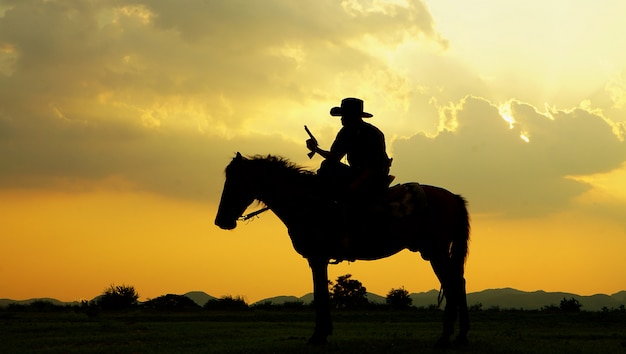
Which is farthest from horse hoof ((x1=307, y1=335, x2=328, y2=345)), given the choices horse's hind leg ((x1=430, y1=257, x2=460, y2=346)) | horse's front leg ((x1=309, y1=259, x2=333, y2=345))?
horse's hind leg ((x1=430, y1=257, x2=460, y2=346))

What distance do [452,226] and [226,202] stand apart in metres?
4.92

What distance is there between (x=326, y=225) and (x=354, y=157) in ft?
4.89

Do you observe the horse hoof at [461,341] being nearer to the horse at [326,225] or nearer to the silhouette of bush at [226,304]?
the horse at [326,225]

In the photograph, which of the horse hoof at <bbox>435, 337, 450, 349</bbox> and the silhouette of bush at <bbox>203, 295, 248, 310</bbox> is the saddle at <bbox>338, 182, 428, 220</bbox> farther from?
the silhouette of bush at <bbox>203, 295, 248, 310</bbox>

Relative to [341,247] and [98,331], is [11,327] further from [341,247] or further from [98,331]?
[341,247]

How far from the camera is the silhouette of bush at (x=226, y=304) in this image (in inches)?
1476

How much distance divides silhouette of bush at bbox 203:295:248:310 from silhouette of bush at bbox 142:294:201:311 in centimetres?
68

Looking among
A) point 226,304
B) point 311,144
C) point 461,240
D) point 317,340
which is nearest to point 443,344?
point 461,240

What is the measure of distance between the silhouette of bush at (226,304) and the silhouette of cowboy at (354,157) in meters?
24.2

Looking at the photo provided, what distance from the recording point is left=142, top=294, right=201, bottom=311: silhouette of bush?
36500 mm

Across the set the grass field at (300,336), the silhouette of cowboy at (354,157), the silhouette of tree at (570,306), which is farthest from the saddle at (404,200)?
the silhouette of tree at (570,306)

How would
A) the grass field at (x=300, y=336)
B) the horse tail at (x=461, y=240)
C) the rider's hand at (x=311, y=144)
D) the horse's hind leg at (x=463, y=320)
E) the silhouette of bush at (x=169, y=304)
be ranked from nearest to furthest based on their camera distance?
the rider's hand at (x=311, y=144)
the grass field at (x=300, y=336)
the horse's hind leg at (x=463, y=320)
the horse tail at (x=461, y=240)
the silhouette of bush at (x=169, y=304)

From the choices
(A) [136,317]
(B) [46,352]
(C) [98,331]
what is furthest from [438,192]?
(A) [136,317]

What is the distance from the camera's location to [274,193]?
14.7 meters
